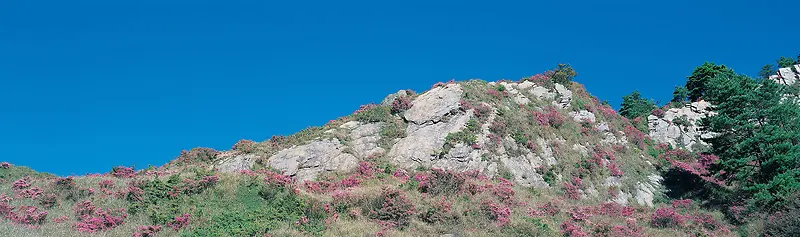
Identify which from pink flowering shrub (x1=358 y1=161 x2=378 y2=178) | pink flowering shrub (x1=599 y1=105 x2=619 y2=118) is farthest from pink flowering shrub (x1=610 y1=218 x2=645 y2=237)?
pink flowering shrub (x1=599 y1=105 x2=619 y2=118)

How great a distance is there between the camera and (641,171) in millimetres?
38812

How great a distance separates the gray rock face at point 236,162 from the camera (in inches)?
1303

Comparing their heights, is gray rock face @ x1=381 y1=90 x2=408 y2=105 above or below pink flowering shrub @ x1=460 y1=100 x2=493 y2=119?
above

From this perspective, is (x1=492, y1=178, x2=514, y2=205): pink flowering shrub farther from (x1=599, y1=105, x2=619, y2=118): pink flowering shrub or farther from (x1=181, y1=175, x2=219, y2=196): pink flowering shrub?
(x1=599, y1=105, x2=619, y2=118): pink flowering shrub

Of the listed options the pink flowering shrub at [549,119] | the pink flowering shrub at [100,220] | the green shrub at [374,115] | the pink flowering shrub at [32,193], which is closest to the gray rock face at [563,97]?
the pink flowering shrub at [549,119]

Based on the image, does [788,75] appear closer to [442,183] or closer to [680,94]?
[680,94]

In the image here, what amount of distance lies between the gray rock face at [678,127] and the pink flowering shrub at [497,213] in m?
32.6

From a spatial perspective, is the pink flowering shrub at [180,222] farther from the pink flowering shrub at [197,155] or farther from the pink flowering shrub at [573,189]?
the pink flowering shrub at [573,189]

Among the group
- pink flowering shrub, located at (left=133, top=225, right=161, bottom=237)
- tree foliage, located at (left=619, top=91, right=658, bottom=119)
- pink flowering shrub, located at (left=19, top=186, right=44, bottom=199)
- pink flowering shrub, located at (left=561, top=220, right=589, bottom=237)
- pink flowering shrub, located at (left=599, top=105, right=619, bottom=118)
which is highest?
tree foliage, located at (left=619, top=91, right=658, bottom=119)

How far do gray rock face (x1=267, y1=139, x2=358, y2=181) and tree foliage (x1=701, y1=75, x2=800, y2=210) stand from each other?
2252 cm

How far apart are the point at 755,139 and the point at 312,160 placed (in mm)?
25773

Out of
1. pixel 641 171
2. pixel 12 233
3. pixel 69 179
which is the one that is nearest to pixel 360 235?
pixel 12 233

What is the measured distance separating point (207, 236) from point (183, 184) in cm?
607

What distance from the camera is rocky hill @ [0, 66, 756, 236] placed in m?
20.6
